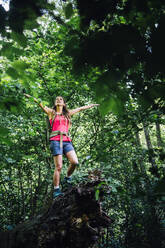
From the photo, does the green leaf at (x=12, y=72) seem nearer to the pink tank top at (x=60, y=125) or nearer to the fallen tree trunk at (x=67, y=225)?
the fallen tree trunk at (x=67, y=225)

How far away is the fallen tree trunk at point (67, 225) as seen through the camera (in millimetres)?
2451

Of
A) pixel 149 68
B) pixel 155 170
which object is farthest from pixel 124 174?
pixel 149 68

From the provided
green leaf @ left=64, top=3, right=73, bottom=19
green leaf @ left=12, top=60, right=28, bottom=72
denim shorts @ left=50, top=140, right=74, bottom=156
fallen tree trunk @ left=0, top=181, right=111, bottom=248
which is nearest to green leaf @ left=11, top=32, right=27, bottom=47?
green leaf @ left=12, top=60, right=28, bottom=72

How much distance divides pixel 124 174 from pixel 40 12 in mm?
7038

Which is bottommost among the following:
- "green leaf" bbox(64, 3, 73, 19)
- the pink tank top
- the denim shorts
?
"green leaf" bbox(64, 3, 73, 19)

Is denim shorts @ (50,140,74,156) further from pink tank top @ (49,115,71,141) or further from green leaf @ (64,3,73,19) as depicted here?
green leaf @ (64,3,73,19)

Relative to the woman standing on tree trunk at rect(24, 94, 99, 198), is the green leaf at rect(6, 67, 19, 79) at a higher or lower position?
lower

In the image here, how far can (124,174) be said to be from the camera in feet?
23.5

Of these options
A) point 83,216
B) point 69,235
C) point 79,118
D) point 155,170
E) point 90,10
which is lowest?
point 69,235

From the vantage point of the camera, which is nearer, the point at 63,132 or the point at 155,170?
the point at 155,170

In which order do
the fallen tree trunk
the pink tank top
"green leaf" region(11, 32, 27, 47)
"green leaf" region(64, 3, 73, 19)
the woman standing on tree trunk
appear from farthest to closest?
1. the pink tank top
2. the woman standing on tree trunk
3. the fallen tree trunk
4. "green leaf" region(11, 32, 27, 47)
5. "green leaf" region(64, 3, 73, 19)

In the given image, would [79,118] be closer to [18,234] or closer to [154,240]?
[18,234]

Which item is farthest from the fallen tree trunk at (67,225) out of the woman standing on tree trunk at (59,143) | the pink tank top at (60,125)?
the pink tank top at (60,125)

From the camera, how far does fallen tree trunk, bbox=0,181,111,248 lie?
2451 millimetres
